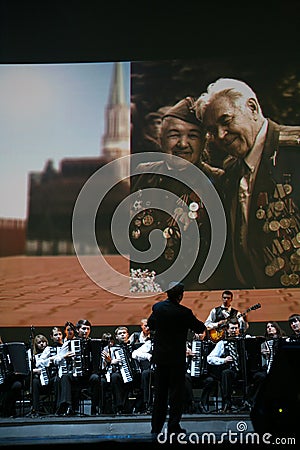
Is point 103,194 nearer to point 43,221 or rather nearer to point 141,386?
point 43,221

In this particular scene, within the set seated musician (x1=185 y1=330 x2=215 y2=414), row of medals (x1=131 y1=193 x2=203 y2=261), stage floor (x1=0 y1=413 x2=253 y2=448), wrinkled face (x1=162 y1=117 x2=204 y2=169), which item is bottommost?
stage floor (x1=0 y1=413 x2=253 y2=448)

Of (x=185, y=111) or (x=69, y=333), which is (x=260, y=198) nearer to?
(x=185, y=111)

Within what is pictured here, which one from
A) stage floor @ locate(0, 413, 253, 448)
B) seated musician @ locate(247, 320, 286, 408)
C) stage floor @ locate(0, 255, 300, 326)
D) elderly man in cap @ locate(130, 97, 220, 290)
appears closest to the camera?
stage floor @ locate(0, 413, 253, 448)

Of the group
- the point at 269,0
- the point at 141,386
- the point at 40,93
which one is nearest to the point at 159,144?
the point at 40,93

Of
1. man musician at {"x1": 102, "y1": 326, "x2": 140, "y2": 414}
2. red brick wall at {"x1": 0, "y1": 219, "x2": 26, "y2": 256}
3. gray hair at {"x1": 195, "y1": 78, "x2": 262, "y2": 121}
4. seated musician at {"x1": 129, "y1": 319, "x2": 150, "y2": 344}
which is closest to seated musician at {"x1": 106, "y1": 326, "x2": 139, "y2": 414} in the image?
man musician at {"x1": 102, "y1": 326, "x2": 140, "y2": 414}

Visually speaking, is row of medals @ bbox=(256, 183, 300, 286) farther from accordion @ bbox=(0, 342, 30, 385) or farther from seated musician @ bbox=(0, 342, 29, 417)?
seated musician @ bbox=(0, 342, 29, 417)

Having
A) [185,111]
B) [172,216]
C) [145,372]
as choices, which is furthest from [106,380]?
[185,111]

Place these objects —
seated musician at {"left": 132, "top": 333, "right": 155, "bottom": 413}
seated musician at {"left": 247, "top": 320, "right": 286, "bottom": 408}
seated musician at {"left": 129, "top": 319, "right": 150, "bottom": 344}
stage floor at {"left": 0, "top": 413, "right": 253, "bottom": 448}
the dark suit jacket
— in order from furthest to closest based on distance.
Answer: seated musician at {"left": 129, "top": 319, "right": 150, "bottom": 344} < seated musician at {"left": 132, "top": 333, "right": 155, "bottom": 413} < seated musician at {"left": 247, "top": 320, "right": 286, "bottom": 408} < stage floor at {"left": 0, "top": 413, "right": 253, "bottom": 448} < the dark suit jacket

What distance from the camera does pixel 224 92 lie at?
10.6m

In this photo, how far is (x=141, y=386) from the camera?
8812mm

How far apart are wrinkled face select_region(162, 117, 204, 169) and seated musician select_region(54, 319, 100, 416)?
319 cm

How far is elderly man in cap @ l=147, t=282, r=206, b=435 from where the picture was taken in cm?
652

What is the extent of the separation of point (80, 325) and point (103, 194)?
7.56 feet

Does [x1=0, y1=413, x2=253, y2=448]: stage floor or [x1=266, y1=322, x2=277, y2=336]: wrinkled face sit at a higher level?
[x1=266, y1=322, x2=277, y2=336]: wrinkled face
